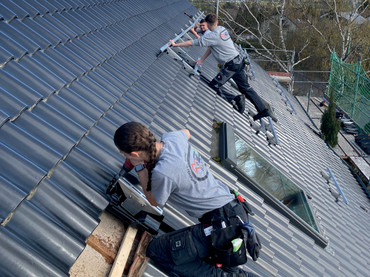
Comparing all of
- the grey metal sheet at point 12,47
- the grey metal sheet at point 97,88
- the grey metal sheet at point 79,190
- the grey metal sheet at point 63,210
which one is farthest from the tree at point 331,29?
the grey metal sheet at point 63,210

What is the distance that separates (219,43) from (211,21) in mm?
432

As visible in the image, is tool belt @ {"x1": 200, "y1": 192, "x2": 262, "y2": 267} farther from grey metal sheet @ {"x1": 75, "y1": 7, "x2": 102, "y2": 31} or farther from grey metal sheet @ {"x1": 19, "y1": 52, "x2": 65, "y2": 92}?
grey metal sheet @ {"x1": 75, "y1": 7, "x2": 102, "y2": 31}

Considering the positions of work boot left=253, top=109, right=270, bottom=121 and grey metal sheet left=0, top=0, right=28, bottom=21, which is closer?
grey metal sheet left=0, top=0, right=28, bottom=21

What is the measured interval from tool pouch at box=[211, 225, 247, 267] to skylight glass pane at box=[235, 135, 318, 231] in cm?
254

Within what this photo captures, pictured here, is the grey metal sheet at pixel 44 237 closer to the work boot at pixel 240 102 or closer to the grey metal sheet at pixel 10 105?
the grey metal sheet at pixel 10 105

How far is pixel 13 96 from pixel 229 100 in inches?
211

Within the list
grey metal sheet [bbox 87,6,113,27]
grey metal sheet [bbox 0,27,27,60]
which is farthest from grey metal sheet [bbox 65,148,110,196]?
grey metal sheet [bbox 87,6,113,27]

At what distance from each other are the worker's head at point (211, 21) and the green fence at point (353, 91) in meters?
12.7

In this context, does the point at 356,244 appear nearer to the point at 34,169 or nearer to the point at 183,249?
the point at 183,249

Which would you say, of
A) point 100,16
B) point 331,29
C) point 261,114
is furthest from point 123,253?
point 331,29

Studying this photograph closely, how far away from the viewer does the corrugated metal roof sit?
2656 millimetres

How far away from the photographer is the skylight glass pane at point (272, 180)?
242 inches

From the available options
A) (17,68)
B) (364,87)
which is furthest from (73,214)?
(364,87)

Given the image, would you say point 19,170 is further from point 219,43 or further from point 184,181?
point 219,43
